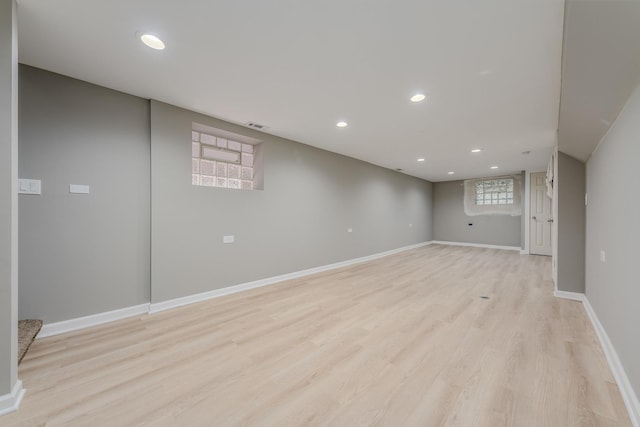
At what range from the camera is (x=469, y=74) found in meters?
2.38

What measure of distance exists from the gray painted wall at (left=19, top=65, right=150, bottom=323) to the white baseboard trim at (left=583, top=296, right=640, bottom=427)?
4.24m

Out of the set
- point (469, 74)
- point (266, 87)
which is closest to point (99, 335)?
point (266, 87)

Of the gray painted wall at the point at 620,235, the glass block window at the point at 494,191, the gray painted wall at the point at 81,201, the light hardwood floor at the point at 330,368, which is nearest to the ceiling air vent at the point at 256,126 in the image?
the gray painted wall at the point at 81,201

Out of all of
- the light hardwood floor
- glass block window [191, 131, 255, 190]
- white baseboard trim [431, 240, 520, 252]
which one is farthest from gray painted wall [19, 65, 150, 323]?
white baseboard trim [431, 240, 520, 252]

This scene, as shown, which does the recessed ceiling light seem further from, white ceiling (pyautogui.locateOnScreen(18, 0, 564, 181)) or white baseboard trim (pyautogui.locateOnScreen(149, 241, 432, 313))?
white baseboard trim (pyautogui.locateOnScreen(149, 241, 432, 313))

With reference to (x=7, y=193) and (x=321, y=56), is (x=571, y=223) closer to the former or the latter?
(x=321, y=56)

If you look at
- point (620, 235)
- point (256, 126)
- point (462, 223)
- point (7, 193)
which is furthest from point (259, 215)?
point (462, 223)

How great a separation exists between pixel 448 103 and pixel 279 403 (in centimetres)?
346

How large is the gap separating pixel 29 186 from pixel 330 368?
10.6ft

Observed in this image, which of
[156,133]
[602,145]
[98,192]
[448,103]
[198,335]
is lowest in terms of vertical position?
[198,335]

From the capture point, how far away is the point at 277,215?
438 centimetres

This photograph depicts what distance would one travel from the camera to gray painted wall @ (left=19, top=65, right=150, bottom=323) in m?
2.35

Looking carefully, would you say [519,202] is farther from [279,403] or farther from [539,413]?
[279,403]

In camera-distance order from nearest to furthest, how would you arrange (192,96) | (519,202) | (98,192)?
(98,192), (192,96), (519,202)
